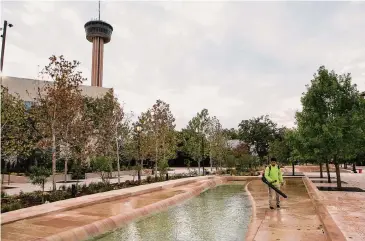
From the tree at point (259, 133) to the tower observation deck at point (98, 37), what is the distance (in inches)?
2017

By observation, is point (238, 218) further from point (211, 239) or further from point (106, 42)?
point (106, 42)

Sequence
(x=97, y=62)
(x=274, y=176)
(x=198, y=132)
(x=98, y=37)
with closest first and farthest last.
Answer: (x=274, y=176)
(x=198, y=132)
(x=97, y=62)
(x=98, y=37)

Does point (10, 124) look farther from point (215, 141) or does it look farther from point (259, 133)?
point (259, 133)

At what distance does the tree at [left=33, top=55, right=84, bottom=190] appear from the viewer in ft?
51.3

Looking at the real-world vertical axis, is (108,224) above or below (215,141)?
below

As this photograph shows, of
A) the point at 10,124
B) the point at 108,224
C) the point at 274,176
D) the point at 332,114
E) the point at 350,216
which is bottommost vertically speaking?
the point at 108,224

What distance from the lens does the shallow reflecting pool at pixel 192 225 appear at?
842 centimetres

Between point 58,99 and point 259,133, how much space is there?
52145 millimetres

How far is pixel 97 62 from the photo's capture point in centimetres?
9662

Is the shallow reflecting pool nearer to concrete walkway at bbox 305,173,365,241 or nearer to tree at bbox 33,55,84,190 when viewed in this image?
concrete walkway at bbox 305,173,365,241

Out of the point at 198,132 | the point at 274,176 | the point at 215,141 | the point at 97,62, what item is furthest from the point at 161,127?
the point at 97,62

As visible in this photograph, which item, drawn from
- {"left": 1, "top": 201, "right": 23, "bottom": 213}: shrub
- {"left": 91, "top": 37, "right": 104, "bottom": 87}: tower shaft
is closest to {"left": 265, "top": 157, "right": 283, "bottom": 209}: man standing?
{"left": 1, "top": 201, "right": 23, "bottom": 213}: shrub

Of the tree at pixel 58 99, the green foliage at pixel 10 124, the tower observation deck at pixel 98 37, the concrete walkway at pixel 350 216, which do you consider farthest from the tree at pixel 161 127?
the tower observation deck at pixel 98 37

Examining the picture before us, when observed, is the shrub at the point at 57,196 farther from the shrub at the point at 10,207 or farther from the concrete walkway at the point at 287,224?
the concrete walkway at the point at 287,224
